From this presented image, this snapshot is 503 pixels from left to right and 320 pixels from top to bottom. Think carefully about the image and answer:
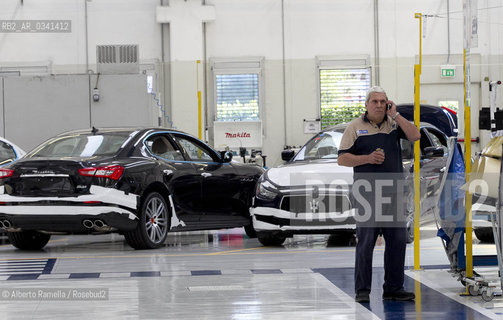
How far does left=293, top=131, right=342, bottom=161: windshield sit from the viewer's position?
39.0ft

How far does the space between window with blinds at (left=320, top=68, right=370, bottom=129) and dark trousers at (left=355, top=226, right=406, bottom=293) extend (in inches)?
719

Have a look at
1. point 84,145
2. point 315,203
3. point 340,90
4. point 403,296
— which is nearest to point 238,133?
point 340,90

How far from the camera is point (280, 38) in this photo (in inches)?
984

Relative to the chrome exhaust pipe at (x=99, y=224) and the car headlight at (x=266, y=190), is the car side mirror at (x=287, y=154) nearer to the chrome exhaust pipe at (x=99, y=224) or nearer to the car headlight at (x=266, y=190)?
the car headlight at (x=266, y=190)

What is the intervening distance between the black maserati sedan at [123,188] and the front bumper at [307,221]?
1.05 meters

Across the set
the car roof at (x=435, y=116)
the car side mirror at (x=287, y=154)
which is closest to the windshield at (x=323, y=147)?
the car side mirror at (x=287, y=154)

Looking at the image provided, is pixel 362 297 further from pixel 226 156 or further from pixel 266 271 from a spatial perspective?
pixel 226 156

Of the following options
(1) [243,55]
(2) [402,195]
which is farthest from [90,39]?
(2) [402,195]

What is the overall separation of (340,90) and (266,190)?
13995 millimetres

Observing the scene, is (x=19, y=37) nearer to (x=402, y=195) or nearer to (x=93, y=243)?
(x=93, y=243)

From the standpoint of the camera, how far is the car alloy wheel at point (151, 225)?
10828 mm

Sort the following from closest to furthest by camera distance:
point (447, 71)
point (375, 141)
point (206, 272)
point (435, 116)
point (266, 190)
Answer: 1. point (375, 141)
2. point (206, 272)
3. point (266, 190)
4. point (435, 116)
5. point (447, 71)

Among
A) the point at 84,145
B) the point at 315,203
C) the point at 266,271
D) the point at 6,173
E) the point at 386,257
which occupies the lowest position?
the point at 266,271

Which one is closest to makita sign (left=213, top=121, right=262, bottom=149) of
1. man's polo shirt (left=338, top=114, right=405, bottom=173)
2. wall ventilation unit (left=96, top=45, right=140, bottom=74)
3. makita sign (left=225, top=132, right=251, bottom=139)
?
makita sign (left=225, top=132, right=251, bottom=139)
